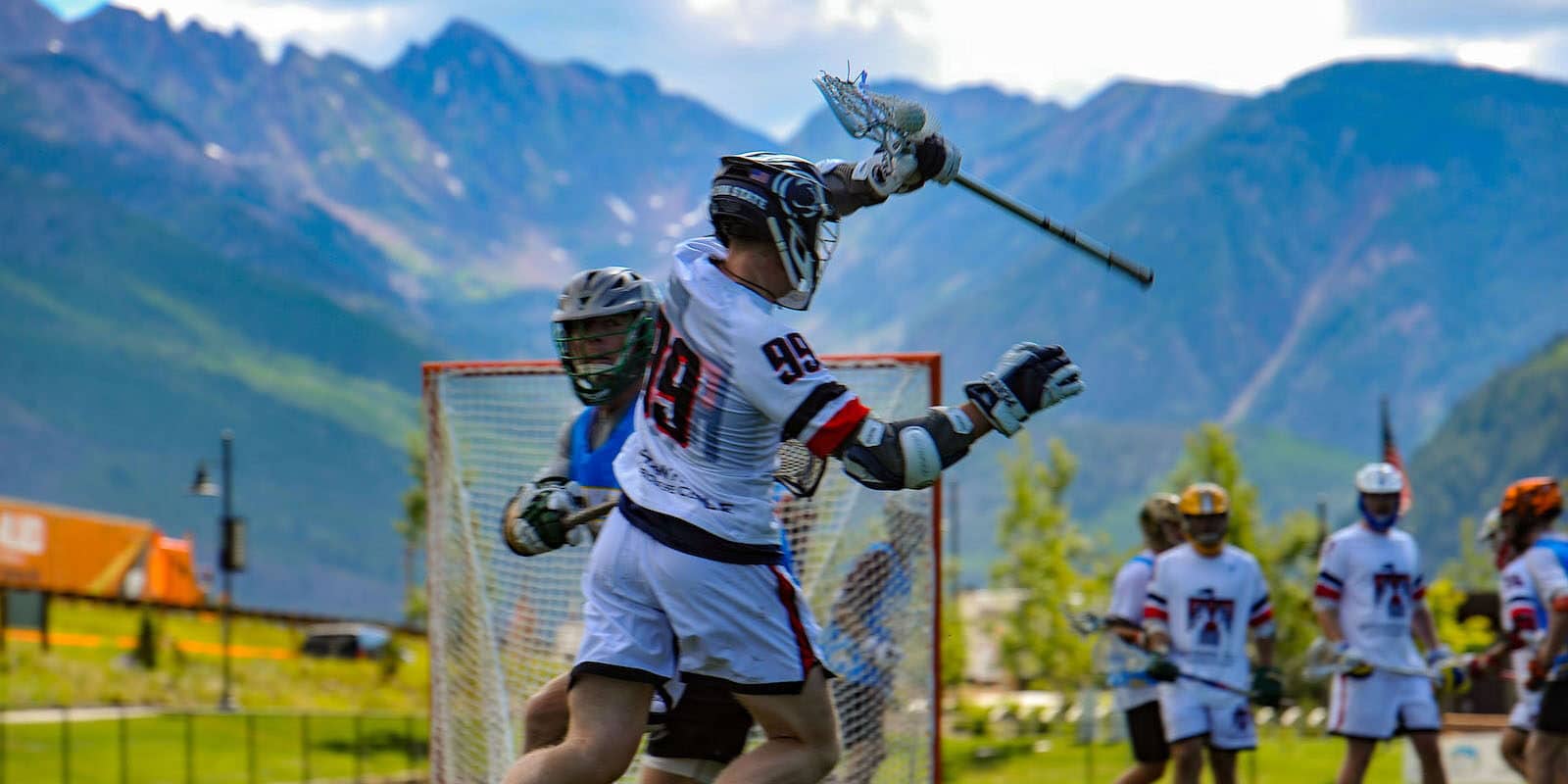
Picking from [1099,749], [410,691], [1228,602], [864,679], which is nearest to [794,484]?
[864,679]

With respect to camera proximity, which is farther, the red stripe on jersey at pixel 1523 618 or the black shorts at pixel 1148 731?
the black shorts at pixel 1148 731

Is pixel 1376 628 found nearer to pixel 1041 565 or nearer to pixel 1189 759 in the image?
pixel 1189 759

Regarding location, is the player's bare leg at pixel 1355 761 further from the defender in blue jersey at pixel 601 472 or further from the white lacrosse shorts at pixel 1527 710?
the defender in blue jersey at pixel 601 472

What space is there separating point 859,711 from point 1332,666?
11.3ft

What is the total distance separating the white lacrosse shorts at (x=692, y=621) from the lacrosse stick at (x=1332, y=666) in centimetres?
626

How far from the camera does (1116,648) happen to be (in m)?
12.7

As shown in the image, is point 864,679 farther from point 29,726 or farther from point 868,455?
point 29,726

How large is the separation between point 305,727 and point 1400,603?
2405cm

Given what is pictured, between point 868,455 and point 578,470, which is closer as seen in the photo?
point 868,455

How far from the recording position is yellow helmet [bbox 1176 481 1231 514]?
11507 millimetres

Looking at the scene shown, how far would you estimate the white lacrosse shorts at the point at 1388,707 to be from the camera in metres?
11.2

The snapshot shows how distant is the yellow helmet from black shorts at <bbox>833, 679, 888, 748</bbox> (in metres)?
2.98

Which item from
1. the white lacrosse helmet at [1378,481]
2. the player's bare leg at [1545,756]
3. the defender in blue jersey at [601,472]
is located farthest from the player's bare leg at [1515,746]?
the defender in blue jersey at [601,472]

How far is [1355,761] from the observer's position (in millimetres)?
11156
